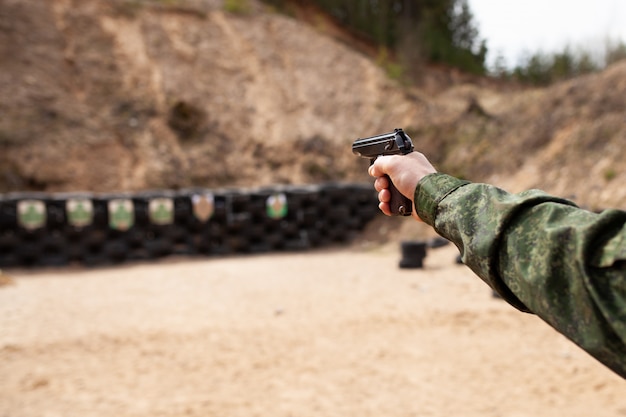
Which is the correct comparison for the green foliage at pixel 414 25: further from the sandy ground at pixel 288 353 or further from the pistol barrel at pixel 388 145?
the pistol barrel at pixel 388 145

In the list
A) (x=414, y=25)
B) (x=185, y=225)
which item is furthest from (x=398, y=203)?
(x=414, y=25)

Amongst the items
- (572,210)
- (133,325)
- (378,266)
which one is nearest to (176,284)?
(133,325)

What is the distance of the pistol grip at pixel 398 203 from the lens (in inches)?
74.7

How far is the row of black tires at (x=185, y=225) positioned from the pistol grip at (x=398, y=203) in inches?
313

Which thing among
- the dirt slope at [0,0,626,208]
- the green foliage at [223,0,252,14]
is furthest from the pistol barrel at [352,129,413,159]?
the green foliage at [223,0,252,14]

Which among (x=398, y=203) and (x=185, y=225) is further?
(x=185, y=225)

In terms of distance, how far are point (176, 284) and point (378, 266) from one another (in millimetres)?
3051

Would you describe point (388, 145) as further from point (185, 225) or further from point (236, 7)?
point (236, 7)

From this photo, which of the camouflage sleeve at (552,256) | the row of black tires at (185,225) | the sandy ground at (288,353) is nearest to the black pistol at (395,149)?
the camouflage sleeve at (552,256)

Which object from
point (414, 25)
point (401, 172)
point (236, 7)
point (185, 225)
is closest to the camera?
point (401, 172)

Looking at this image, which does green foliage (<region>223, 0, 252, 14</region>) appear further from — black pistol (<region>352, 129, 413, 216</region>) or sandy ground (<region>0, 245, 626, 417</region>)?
black pistol (<region>352, 129, 413, 216</region>)

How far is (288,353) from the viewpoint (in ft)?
15.0

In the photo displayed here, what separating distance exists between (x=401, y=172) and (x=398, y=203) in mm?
131

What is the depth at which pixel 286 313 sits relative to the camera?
582cm
